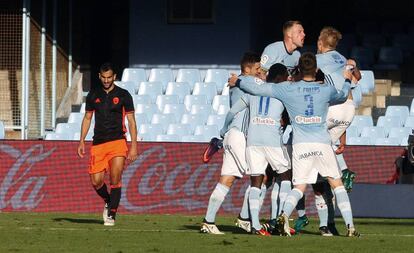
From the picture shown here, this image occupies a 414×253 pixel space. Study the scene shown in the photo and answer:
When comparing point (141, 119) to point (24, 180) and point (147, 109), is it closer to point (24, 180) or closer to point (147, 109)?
point (147, 109)

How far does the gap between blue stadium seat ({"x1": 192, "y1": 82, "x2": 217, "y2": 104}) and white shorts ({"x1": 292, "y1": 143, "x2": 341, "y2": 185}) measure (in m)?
11.1

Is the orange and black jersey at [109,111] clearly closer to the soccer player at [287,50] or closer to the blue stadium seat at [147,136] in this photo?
the soccer player at [287,50]

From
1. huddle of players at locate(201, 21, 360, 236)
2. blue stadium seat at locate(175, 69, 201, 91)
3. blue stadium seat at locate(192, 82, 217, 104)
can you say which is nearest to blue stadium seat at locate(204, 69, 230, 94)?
blue stadium seat at locate(175, 69, 201, 91)

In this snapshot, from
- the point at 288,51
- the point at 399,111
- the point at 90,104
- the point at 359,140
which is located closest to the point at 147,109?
the point at 359,140

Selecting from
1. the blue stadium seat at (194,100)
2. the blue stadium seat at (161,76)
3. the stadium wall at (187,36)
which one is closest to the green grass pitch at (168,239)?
the blue stadium seat at (194,100)

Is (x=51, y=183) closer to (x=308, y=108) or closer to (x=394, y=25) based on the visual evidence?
(x=308, y=108)

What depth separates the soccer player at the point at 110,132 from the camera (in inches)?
624

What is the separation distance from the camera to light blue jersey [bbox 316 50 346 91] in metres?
14.4

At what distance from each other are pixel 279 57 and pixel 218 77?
1068cm

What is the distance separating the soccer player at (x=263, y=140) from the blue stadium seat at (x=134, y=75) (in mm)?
11447

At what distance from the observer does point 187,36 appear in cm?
2666

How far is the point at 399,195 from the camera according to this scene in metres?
18.1

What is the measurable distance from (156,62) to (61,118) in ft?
8.16

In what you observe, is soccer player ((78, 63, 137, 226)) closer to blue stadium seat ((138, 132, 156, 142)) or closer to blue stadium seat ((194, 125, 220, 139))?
blue stadium seat ((194, 125, 220, 139))
